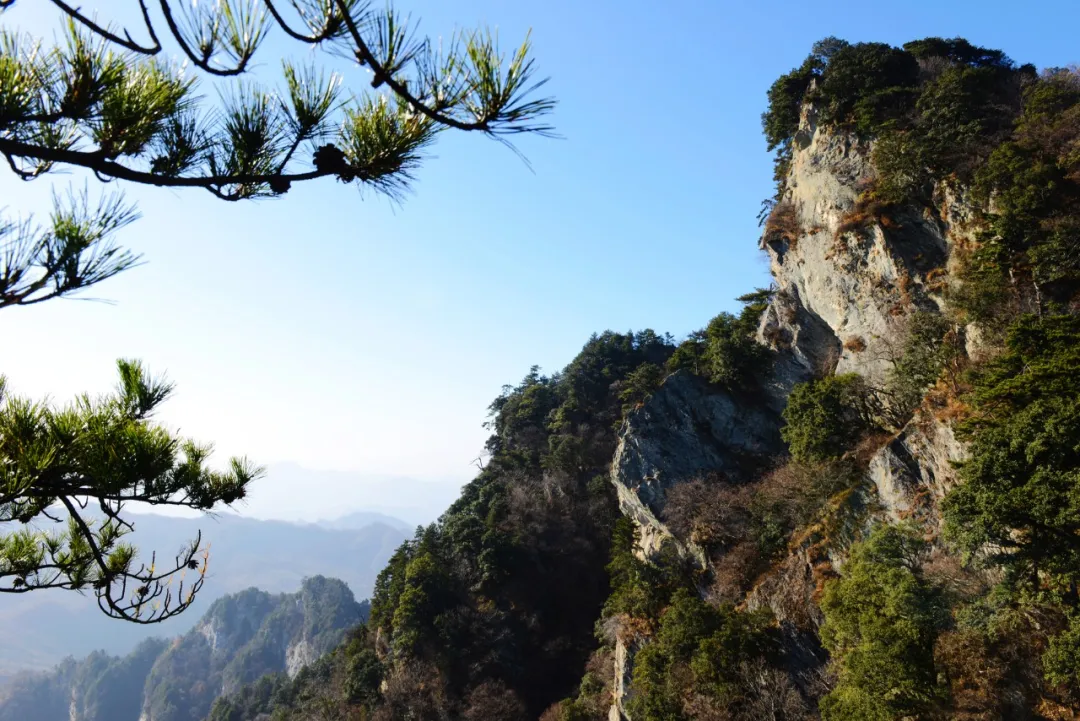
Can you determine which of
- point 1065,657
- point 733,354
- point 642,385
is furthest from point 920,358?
point 642,385

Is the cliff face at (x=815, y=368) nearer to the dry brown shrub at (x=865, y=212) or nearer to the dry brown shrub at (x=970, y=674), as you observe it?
the dry brown shrub at (x=865, y=212)

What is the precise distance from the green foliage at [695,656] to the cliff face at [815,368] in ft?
3.08

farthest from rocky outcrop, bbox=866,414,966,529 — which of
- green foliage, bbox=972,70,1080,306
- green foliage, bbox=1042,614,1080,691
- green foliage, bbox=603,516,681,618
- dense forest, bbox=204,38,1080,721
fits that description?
green foliage, bbox=603,516,681,618

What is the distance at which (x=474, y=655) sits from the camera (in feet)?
76.5

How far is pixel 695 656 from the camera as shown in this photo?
1456 centimetres

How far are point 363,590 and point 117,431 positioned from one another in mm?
210747

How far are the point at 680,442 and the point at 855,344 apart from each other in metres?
7.50

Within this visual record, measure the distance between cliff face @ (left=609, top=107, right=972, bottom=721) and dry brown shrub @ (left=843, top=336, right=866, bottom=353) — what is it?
4 cm

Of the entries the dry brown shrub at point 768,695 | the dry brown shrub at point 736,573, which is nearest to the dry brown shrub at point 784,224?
the dry brown shrub at point 736,573

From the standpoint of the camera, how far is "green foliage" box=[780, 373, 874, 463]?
16.4m

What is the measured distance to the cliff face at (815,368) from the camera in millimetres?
13312

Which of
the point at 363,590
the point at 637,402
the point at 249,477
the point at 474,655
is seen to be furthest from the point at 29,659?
the point at 249,477

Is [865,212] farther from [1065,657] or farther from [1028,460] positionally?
[1065,657]

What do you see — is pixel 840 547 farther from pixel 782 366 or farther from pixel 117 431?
pixel 117 431
